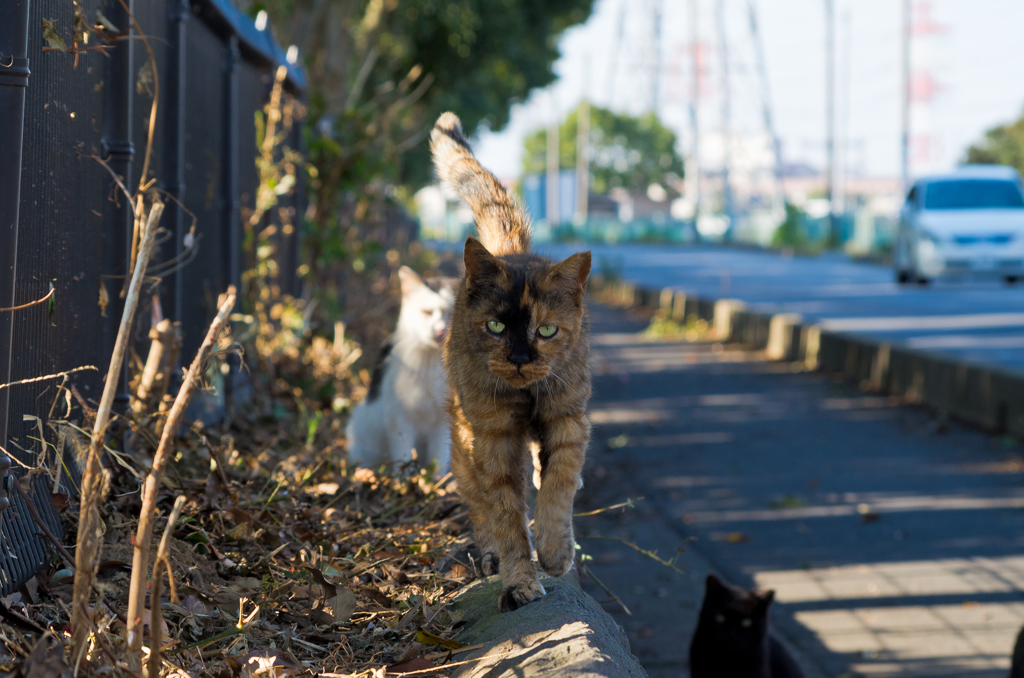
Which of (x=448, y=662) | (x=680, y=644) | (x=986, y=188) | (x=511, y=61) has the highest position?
(x=511, y=61)

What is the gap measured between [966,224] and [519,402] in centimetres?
1494

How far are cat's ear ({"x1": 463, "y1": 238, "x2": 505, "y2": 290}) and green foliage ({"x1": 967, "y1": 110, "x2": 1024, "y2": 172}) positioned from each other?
1582 inches

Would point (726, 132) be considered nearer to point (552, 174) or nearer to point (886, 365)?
point (552, 174)

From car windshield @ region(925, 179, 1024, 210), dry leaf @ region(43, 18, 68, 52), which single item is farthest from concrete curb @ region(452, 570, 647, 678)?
car windshield @ region(925, 179, 1024, 210)

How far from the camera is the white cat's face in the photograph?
4.27 meters

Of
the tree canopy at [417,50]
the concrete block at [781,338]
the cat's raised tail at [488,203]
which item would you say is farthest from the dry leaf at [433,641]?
the concrete block at [781,338]

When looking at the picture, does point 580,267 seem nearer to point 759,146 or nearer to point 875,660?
point 875,660

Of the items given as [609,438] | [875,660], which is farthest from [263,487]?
[609,438]

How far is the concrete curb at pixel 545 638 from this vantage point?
6.28ft

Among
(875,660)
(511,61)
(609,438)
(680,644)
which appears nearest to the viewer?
(875,660)

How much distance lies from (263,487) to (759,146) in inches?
2947

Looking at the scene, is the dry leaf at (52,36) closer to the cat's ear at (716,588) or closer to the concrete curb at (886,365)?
the cat's ear at (716,588)

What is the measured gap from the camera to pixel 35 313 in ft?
7.74

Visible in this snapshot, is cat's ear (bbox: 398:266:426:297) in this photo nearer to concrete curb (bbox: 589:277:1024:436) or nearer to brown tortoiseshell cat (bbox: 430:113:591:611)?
brown tortoiseshell cat (bbox: 430:113:591:611)
